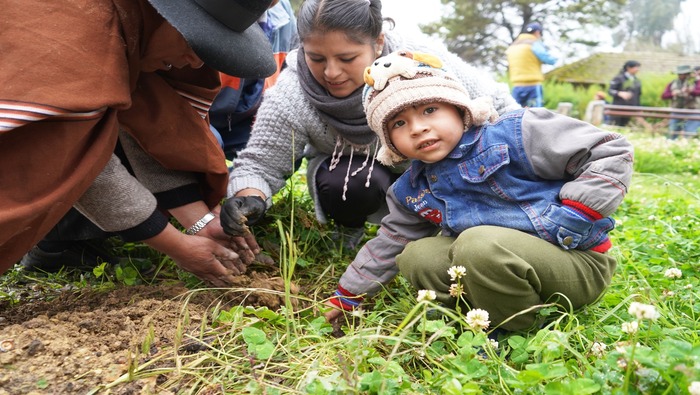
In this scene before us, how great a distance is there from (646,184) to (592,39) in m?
24.4

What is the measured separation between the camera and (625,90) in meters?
14.8

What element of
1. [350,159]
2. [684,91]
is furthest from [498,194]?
[684,91]

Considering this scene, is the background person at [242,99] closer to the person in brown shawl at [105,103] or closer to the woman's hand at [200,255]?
the person in brown shawl at [105,103]

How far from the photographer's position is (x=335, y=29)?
2.11 meters

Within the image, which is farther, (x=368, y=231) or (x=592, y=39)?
(x=592, y=39)

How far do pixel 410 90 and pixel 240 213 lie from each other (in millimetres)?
718

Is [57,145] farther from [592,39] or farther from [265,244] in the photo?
[592,39]

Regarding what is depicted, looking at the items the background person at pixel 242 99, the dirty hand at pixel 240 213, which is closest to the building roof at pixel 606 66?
the background person at pixel 242 99

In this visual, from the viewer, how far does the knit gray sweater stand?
235cm

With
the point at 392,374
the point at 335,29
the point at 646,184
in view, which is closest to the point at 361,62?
the point at 335,29

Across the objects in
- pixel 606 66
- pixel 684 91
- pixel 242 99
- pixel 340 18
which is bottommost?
pixel 606 66

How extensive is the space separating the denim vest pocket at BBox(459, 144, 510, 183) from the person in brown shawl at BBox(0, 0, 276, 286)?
658 mm

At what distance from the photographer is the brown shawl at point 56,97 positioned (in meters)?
1.50

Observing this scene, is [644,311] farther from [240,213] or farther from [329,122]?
[329,122]
